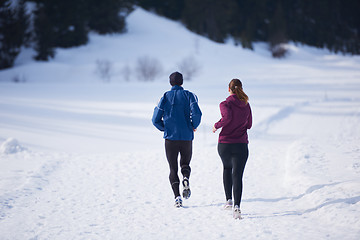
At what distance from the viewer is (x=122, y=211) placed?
4.43 meters

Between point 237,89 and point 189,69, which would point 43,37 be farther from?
point 237,89

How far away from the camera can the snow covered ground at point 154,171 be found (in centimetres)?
383

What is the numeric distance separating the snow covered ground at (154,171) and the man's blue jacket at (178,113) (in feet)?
3.55

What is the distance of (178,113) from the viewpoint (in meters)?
4.30

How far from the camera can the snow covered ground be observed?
3.83m

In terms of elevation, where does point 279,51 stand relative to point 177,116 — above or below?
above

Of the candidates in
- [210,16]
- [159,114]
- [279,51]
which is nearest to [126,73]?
[159,114]

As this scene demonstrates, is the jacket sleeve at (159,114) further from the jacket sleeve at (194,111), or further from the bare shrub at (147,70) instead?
the bare shrub at (147,70)

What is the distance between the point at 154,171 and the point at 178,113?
2.66 m

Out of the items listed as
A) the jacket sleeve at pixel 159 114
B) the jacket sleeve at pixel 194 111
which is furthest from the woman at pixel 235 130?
the jacket sleeve at pixel 159 114

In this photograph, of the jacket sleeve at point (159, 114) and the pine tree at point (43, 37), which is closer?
the jacket sleeve at point (159, 114)

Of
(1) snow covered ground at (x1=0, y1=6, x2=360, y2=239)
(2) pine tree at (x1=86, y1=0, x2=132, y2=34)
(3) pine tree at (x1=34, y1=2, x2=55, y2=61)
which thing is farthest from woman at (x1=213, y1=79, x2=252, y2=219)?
(2) pine tree at (x1=86, y1=0, x2=132, y2=34)

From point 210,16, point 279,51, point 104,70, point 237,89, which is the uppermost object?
point 210,16

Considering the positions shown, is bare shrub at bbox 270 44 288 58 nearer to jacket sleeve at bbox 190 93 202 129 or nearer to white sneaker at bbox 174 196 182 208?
jacket sleeve at bbox 190 93 202 129
